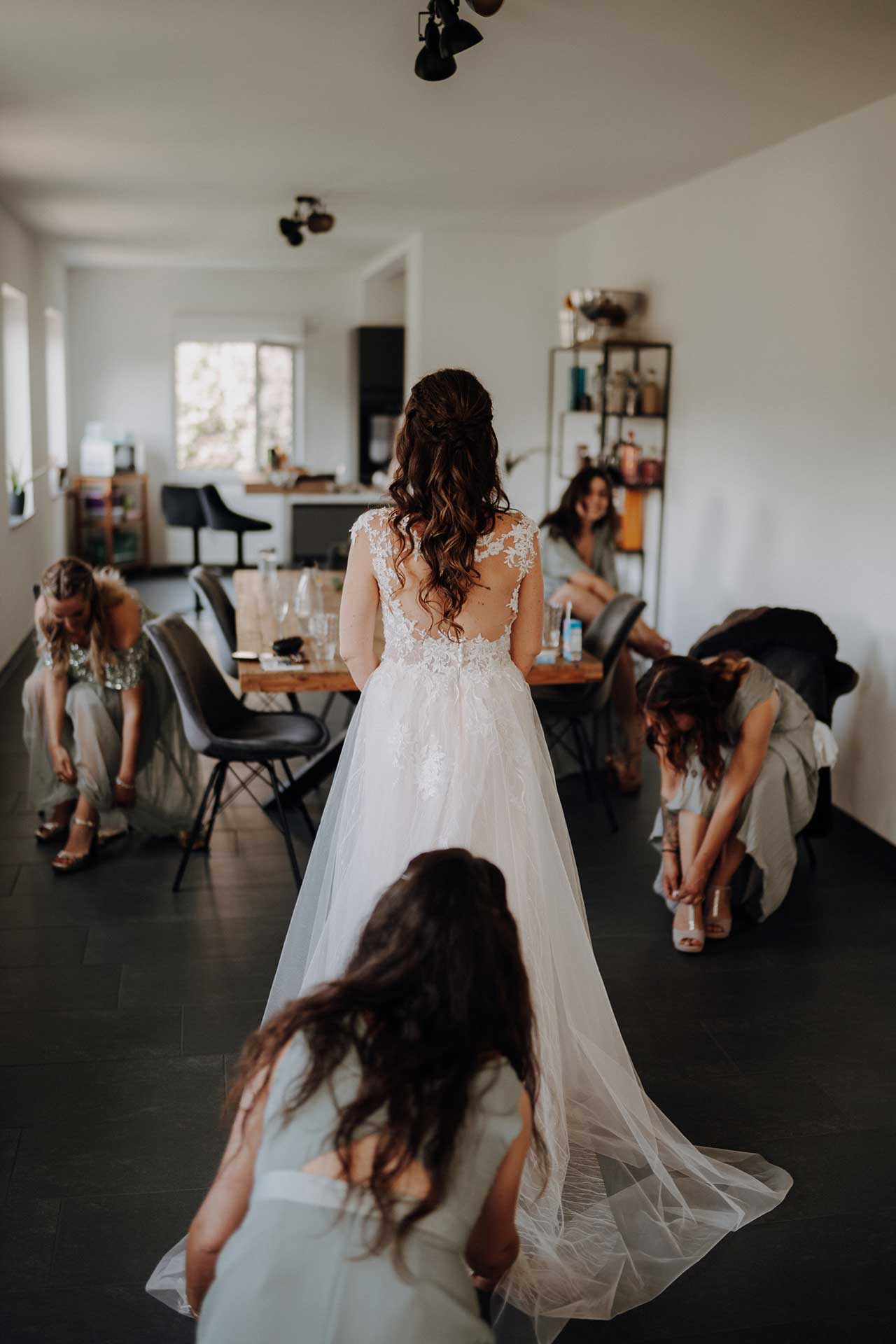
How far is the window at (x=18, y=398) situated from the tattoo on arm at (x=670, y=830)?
5385 millimetres

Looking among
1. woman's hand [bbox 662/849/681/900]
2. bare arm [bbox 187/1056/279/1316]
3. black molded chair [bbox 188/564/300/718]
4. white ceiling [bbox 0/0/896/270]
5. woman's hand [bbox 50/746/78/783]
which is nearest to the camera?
bare arm [bbox 187/1056/279/1316]

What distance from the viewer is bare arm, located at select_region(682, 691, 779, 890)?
379 cm

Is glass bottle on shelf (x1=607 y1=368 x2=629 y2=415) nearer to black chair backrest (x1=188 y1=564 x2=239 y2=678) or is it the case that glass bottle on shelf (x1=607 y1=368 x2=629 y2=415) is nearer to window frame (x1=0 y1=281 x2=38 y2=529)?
black chair backrest (x1=188 y1=564 x2=239 y2=678)

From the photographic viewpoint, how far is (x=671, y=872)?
404cm

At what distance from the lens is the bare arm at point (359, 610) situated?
275cm

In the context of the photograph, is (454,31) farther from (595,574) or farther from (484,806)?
(595,574)

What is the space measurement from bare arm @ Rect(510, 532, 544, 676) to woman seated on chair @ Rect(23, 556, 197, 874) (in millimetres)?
1948

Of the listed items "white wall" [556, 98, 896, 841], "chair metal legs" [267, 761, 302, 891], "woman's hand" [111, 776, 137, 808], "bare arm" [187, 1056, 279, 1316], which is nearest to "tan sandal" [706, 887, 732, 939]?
"white wall" [556, 98, 896, 841]

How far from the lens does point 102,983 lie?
3584 mm

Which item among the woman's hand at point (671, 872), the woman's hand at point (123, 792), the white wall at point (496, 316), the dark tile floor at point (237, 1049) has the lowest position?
the dark tile floor at point (237, 1049)

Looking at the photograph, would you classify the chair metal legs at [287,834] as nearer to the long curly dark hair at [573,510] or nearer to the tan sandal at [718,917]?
the tan sandal at [718,917]

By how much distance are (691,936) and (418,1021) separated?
253 cm

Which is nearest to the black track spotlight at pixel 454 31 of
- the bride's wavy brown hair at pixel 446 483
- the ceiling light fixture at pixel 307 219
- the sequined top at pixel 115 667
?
the bride's wavy brown hair at pixel 446 483

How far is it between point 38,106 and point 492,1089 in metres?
4.70
